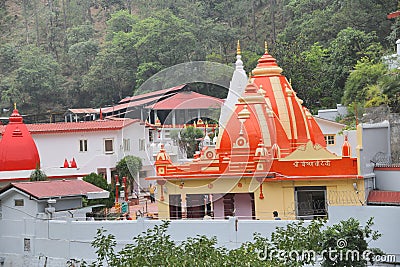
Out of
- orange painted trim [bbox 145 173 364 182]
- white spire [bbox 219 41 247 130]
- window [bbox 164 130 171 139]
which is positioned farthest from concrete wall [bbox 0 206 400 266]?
window [bbox 164 130 171 139]

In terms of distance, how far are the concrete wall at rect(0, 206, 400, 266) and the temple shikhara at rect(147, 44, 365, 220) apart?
283 cm

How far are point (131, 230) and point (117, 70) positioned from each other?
4467cm

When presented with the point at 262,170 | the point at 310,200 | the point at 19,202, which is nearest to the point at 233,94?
the point at 262,170

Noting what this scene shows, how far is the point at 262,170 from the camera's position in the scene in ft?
79.8

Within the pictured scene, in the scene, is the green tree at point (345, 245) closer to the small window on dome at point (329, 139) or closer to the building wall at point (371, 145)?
the building wall at point (371, 145)

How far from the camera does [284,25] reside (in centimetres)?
6869

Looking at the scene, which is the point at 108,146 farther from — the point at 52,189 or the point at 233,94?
the point at 52,189

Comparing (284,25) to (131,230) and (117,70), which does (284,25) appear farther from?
(131,230)

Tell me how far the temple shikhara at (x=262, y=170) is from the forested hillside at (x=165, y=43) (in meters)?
11.7

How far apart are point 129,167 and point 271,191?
1549 cm

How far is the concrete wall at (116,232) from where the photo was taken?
19031 millimetres

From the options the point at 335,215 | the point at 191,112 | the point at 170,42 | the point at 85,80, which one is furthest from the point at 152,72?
the point at 335,215

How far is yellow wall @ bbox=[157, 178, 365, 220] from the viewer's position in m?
23.3

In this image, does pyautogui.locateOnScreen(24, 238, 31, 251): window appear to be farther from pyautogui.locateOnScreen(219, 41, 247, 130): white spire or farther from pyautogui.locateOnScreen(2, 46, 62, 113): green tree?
pyautogui.locateOnScreen(2, 46, 62, 113): green tree
